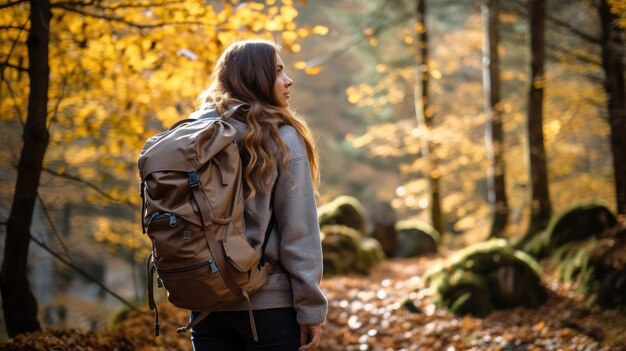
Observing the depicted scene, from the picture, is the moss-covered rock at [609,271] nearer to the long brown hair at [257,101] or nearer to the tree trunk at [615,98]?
the tree trunk at [615,98]

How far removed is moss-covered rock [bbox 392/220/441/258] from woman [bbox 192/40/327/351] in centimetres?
1086

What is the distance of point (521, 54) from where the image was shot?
1550 centimetres

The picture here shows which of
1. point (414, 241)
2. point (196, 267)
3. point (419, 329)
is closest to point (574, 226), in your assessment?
point (419, 329)

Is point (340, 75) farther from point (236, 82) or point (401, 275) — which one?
point (236, 82)

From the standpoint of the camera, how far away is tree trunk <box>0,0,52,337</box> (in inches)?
156

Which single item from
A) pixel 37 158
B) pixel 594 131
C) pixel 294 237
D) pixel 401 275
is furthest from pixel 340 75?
pixel 294 237

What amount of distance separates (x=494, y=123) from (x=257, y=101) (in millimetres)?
10525

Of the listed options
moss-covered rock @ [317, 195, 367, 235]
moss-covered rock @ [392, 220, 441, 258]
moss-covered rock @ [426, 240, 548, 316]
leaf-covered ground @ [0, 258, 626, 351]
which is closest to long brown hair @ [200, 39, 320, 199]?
leaf-covered ground @ [0, 258, 626, 351]

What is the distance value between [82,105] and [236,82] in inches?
146

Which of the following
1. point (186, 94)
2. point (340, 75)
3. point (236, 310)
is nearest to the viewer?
point (236, 310)

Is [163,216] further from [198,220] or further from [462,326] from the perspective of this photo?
[462,326]

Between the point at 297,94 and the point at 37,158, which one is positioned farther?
the point at 297,94

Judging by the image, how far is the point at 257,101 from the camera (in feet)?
7.73

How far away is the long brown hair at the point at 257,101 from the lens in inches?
87.4
